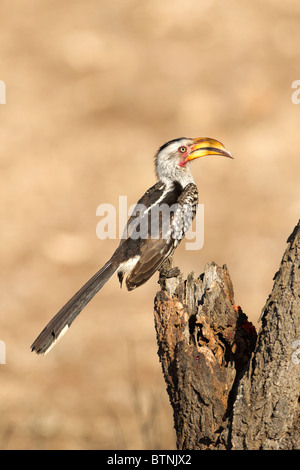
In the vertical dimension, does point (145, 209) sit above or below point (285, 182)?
below

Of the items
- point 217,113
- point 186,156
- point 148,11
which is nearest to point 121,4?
point 148,11

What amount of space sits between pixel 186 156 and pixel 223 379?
2984 millimetres

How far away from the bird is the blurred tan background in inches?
121

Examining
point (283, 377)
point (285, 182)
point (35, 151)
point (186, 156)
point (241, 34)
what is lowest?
point (283, 377)

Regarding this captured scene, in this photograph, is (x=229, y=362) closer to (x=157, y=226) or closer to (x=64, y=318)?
(x=64, y=318)

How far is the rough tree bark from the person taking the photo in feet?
13.6

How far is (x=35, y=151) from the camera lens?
550 inches

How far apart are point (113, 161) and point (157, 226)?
772 centimetres

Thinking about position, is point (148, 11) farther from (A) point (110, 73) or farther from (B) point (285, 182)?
(B) point (285, 182)

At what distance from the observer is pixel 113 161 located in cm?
1376

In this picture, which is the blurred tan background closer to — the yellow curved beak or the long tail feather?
the long tail feather

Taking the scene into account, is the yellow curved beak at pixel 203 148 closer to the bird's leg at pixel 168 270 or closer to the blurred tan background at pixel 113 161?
the bird's leg at pixel 168 270

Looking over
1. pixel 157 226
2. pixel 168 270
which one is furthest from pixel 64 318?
pixel 157 226

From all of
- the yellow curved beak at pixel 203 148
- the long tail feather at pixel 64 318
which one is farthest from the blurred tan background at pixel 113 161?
the yellow curved beak at pixel 203 148
